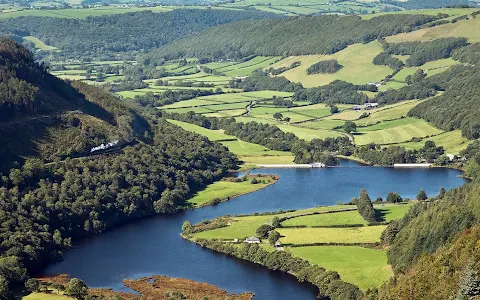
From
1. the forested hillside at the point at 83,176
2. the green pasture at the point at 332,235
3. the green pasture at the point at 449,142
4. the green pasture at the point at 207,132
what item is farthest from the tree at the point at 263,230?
the green pasture at the point at 207,132

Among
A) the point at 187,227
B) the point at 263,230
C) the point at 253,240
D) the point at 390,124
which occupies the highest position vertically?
the point at 263,230

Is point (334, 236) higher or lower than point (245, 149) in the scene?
higher

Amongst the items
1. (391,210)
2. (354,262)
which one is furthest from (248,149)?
(354,262)

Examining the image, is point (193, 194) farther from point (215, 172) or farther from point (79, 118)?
point (79, 118)

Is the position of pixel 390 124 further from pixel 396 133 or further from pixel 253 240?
pixel 253 240

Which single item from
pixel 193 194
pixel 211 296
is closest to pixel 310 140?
pixel 193 194

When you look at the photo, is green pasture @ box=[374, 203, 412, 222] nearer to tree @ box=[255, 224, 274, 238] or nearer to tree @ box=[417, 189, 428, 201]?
tree @ box=[417, 189, 428, 201]

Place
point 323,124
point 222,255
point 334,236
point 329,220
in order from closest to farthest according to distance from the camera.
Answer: point 222,255 < point 334,236 < point 329,220 < point 323,124
